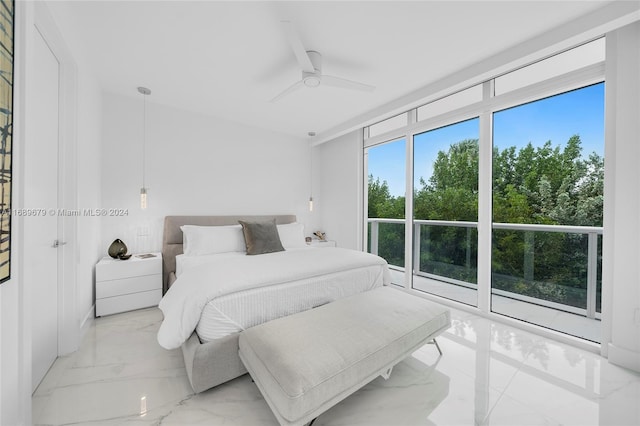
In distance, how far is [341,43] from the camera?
227 centimetres

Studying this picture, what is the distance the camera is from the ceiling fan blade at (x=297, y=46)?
1853 mm

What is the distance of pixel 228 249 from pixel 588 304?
3809 millimetres

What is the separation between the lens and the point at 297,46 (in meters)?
2.01

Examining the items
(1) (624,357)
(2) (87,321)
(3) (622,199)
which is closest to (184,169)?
(2) (87,321)

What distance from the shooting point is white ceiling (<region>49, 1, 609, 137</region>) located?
6.22ft

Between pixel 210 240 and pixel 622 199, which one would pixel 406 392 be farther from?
pixel 210 240

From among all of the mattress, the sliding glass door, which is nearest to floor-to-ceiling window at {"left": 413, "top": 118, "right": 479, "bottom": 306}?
the sliding glass door

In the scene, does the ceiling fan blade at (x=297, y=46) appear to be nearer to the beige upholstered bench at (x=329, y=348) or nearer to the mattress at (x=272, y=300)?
the mattress at (x=272, y=300)

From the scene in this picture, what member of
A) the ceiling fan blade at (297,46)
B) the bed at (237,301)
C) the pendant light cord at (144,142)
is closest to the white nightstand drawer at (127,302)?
the bed at (237,301)

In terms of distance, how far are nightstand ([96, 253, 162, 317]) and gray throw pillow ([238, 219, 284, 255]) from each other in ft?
3.56

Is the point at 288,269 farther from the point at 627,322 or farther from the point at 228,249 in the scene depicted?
the point at 627,322

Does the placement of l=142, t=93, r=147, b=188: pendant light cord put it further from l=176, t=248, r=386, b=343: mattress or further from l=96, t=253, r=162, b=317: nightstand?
l=176, t=248, r=386, b=343: mattress

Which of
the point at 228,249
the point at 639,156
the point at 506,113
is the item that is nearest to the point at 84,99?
the point at 228,249

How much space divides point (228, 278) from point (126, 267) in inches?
71.2
